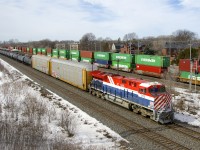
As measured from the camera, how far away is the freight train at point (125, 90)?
20109 millimetres

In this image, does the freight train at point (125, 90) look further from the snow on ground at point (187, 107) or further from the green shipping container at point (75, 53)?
the green shipping container at point (75, 53)

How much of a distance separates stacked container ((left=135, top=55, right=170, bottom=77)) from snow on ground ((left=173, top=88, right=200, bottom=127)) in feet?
36.3

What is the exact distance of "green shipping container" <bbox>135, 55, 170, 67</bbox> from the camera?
4461 centimetres

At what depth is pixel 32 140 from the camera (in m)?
15.5

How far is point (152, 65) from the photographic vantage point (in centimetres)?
4697

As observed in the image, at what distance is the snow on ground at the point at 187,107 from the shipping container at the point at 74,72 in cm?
1043

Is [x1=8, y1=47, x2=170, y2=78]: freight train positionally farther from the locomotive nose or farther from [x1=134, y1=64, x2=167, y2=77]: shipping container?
the locomotive nose

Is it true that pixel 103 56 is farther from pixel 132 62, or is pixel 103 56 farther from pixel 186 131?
pixel 186 131

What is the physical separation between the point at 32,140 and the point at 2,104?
1137cm

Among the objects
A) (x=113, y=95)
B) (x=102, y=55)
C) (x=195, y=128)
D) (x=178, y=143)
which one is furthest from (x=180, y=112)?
(x=102, y=55)

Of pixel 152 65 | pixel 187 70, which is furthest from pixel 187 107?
pixel 152 65

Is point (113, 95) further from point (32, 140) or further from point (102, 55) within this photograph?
point (102, 55)

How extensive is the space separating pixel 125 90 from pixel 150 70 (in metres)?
24.4

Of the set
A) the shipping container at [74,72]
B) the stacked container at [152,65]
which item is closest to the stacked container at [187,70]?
the stacked container at [152,65]
